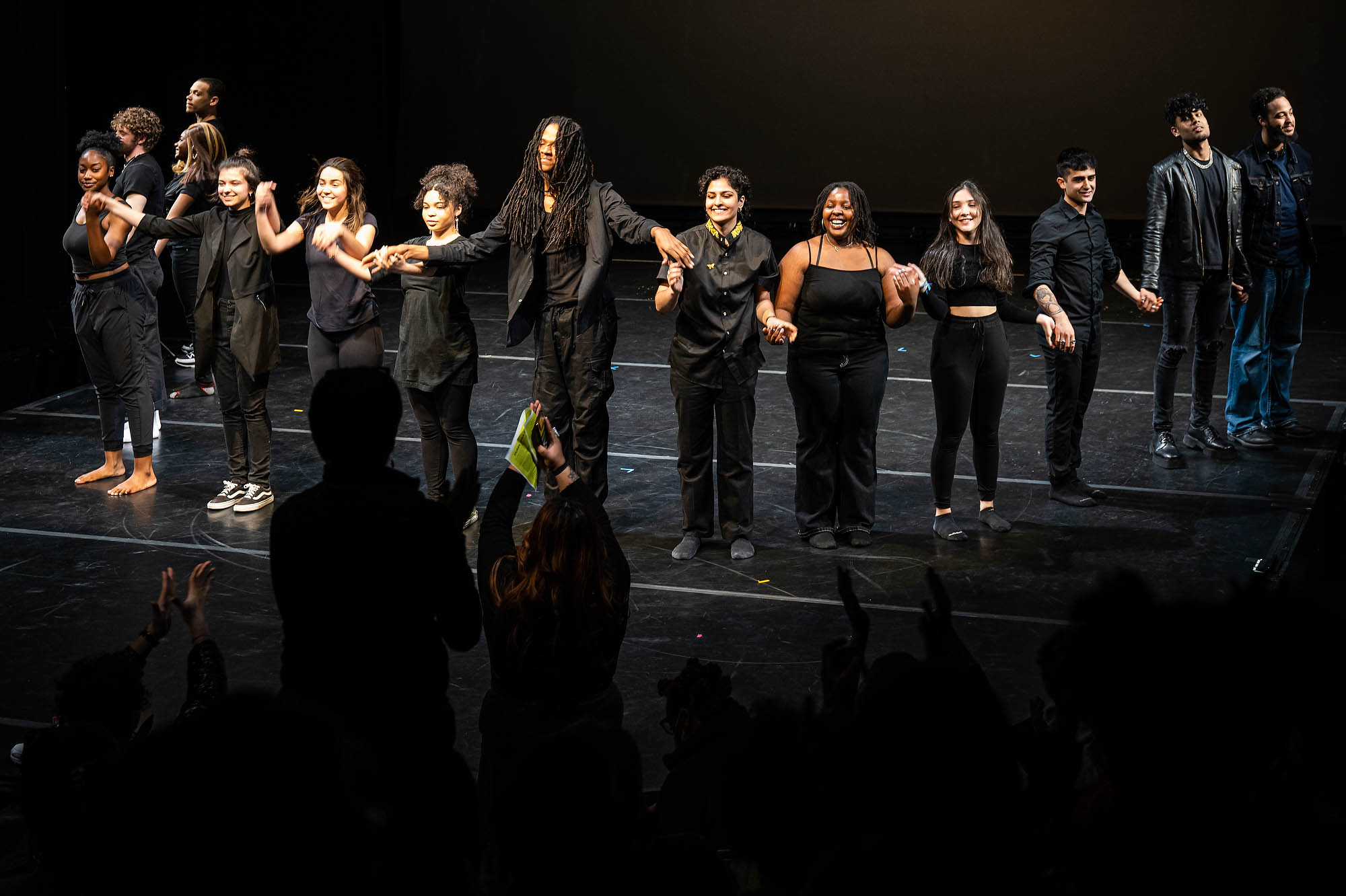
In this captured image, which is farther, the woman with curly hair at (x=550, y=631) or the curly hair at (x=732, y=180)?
the curly hair at (x=732, y=180)

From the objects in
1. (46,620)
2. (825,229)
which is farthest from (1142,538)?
(46,620)

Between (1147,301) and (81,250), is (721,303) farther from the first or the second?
(81,250)

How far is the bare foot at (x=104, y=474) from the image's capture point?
6.43 meters

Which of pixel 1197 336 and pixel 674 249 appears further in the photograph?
pixel 1197 336

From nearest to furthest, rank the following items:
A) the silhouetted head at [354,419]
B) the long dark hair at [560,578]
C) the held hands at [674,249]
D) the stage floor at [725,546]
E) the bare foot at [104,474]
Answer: the silhouetted head at [354,419] → the long dark hair at [560,578] → the stage floor at [725,546] → the held hands at [674,249] → the bare foot at [104,474]

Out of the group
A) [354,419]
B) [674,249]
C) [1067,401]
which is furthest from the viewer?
[1067,401]

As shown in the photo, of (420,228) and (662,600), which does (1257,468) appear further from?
(420,228)

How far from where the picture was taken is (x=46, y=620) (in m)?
4.87

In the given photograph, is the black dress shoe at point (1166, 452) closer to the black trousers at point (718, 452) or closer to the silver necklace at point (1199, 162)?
the silver necklace at point (1199, 162)

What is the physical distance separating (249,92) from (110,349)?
7.21m

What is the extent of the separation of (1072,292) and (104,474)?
15.5 feet

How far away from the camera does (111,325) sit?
628cm

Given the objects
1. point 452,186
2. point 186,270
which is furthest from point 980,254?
point 186,270

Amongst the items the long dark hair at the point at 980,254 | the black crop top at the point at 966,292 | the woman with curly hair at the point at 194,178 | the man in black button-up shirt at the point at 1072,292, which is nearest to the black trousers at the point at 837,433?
the black crop top at the point at 966,292
